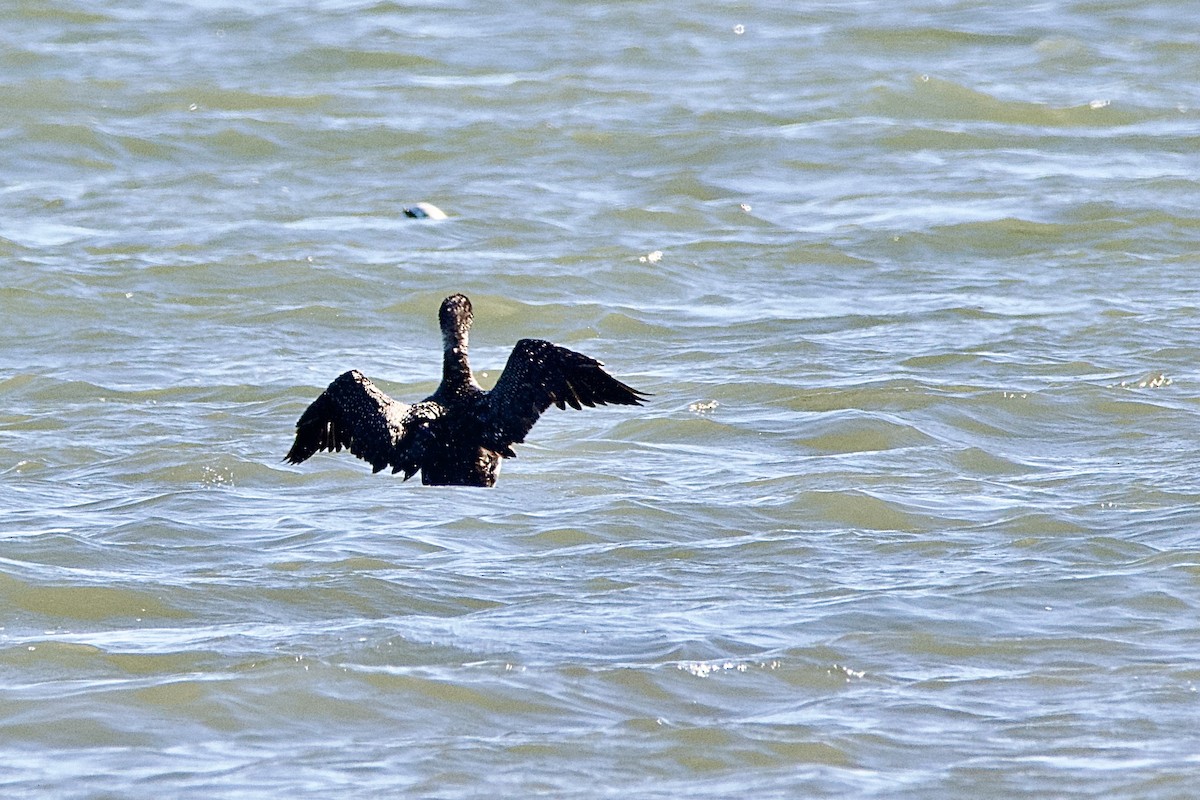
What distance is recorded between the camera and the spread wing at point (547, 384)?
708 cm

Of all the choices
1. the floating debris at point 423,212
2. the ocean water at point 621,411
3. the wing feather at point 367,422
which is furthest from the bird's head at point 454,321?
the floating debris at point 423,212

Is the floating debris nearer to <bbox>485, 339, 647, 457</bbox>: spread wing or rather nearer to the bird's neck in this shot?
the bird's neck

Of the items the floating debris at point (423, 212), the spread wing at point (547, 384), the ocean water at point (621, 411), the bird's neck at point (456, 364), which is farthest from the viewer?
the floating debris at point (423, 212)

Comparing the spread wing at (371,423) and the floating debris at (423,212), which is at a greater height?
the floating debris at (423,212)

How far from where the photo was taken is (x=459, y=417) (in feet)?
24.0

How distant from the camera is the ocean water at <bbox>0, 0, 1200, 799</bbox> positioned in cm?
523

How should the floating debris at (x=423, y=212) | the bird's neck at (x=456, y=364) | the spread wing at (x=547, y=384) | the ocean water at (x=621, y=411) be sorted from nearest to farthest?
the ocean water at (x=621, y=411) < the spread wing at (x=547, y=384) < the bird's neck at (x=456, y=364) < the floating debris at (x=423, y=212)

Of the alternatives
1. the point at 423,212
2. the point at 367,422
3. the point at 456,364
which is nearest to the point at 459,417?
the point at 456,364

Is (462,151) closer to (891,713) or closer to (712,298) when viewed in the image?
(712,298)

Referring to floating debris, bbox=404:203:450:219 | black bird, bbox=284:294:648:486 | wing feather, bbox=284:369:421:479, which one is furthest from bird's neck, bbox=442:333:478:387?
floating debris, bbox=404:203:450:219

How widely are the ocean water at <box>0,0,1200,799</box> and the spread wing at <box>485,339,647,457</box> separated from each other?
42 centimetres

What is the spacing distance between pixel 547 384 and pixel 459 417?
1.33ft

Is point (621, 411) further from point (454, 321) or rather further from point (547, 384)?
point (547, 384)

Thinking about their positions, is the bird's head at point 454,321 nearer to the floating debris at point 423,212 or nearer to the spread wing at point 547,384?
the spread wing at point 547,384
